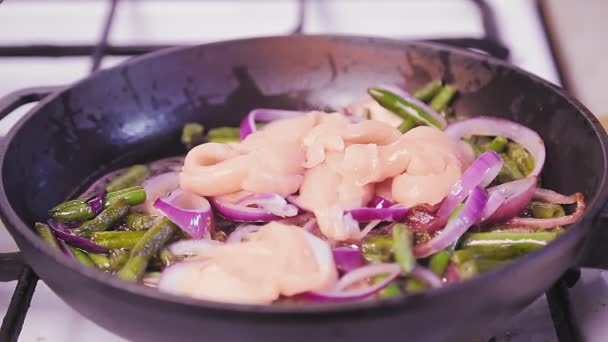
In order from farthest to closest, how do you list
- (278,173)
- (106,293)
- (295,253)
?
(278,173)
(295,253)
(106,293)

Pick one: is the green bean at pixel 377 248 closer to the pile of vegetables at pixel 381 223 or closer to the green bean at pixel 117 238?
the pile of vegetables at pixel 381 223

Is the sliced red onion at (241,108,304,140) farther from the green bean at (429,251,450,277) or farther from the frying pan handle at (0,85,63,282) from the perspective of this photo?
the green bean at (429,251,450,277)

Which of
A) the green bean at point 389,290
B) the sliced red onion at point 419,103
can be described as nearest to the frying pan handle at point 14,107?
the green bean at point 389,290

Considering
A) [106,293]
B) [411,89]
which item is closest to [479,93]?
[411,89]

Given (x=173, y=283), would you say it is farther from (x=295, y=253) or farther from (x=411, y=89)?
(x=411, y=89)

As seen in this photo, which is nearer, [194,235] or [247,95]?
[194,235]

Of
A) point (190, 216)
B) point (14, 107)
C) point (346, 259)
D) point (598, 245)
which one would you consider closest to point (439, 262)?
point (346, 259)
